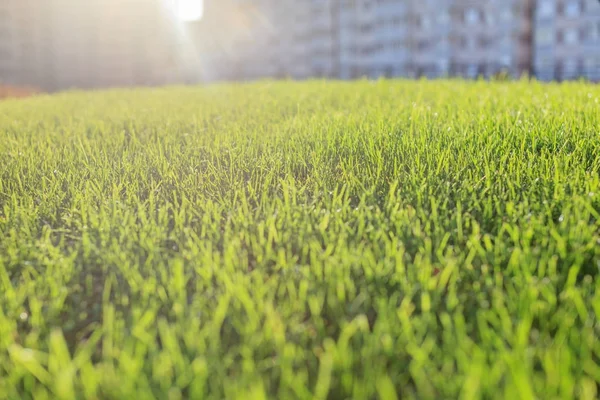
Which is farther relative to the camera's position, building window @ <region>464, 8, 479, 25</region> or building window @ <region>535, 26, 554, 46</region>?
building window @ <region>464, 8, 479, 25</region>

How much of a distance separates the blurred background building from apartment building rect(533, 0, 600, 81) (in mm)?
73

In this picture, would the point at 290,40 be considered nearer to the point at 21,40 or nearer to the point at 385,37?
the point at 385,37

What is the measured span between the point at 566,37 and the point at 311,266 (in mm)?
47583

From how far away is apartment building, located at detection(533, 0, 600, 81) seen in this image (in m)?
43.0

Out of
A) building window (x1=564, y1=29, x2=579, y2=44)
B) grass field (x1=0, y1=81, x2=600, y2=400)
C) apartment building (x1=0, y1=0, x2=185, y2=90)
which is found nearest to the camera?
grass field (x1=0, y1=81, x2=600, y2=400)

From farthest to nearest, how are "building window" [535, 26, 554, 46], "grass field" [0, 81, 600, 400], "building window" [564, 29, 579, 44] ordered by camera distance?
"building window" [535, 26, 554, 46] < "building window" [564, 29, 579, 44] < "grass field" [0, 81, 600, 400]

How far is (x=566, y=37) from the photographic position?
4400cm

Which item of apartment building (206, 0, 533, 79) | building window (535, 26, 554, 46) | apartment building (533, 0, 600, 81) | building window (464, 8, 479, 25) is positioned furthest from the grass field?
building window (464, 8, 479, 25)

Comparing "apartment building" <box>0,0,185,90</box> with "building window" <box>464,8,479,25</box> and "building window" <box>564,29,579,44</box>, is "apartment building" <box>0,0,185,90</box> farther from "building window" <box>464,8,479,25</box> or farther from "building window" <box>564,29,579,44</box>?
"building window" <box>564,29,579,44</box>

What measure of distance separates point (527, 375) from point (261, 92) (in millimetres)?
7063

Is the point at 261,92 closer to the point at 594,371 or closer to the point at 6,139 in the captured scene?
the point at 6,139

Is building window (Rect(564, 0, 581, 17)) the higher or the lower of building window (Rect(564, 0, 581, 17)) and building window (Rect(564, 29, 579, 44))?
the higher

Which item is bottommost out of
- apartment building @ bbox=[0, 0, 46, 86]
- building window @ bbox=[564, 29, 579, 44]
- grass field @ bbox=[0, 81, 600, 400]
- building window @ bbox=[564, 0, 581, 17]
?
grass field @ bbox=[0, 81, 600, 400]

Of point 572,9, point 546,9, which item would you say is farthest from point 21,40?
point 572,9
